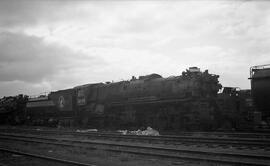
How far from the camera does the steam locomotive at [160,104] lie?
2091 centimetres

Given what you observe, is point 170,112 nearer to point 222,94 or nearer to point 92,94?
point 222,94

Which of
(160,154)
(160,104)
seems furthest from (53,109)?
(160,154)

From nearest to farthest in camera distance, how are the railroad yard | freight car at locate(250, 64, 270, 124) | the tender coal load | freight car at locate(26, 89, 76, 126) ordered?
the railroad yard
freight car at locate(250, 64, 270, 124)
freight car at locate(26, 89, 76, 126)
the tender coal load

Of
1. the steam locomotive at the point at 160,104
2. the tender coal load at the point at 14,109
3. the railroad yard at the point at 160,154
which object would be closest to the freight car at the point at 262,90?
the steam locomotive at the point at 160,104

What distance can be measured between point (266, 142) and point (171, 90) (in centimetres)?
1032

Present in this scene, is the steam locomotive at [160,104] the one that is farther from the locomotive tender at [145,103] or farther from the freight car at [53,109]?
the freight car at [53,109]

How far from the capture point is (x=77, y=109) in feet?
104

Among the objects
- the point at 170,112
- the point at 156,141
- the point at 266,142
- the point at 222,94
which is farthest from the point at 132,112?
the point at 266,142

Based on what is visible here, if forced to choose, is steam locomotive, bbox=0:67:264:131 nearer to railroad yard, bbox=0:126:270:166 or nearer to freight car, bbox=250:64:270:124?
freight car, bbox=250:64:270:124

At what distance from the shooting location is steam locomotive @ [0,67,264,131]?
823 inches

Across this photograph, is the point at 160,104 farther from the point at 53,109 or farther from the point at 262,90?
the point at 53,109

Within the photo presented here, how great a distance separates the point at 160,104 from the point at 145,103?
138 centimetres

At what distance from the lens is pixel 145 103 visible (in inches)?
939

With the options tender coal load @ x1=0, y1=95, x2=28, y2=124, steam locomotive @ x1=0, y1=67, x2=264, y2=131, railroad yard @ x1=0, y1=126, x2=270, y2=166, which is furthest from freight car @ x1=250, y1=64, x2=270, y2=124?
tender coal load @ x1=0, y1=95, x2=28, y2=124
